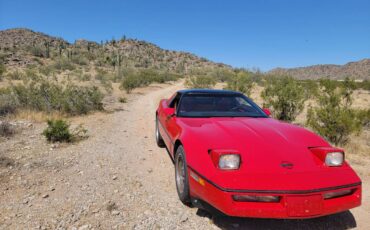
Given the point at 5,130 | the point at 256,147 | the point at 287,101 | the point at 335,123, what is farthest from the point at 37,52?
the point at 256,147

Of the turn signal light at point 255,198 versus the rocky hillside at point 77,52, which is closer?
the turn signal light at point 255,198

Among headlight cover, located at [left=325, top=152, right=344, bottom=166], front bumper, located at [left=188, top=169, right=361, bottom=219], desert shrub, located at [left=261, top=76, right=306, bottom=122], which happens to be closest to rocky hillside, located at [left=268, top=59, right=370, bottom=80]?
desert shrub, located at [left=261, top=76, right=306, bottom=122]

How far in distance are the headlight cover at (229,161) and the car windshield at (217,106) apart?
1.61 m

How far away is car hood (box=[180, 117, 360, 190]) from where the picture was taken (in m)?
2.49

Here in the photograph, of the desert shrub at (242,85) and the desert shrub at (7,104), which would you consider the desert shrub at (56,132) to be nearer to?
the desert shrub at (7,104)

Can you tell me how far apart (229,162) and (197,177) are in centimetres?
44

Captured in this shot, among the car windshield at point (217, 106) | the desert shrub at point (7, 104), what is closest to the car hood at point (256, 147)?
the car windshield at point (217, 106)

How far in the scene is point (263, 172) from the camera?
8.13ft

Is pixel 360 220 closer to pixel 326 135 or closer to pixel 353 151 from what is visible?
pixel 353 151

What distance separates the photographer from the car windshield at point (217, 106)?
13.8ft

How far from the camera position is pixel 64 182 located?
4012 millimetres

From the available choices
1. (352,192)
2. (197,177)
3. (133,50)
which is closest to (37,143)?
(197,177)

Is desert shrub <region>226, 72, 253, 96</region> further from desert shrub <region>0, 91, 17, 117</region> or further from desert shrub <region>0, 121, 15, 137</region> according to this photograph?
desert shrub <region>0, 121, 15, 137</region>

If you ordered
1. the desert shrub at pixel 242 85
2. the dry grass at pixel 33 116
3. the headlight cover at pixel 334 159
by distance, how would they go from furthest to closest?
the desert shrub at pixel 242 85 < the dry grass at pixel 33 116 < the headlight cover at pixel 334 159
